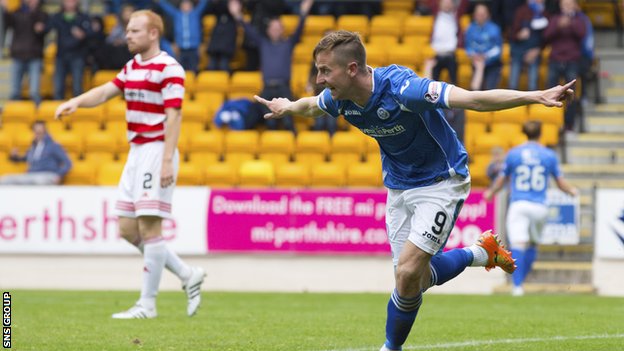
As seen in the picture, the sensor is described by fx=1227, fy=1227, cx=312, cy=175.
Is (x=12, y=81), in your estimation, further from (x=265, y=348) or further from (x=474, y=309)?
(x=265, y=348)

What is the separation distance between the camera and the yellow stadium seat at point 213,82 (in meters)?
21.5

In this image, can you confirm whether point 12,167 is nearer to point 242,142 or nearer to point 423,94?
point 242,142

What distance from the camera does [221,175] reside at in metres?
19.7

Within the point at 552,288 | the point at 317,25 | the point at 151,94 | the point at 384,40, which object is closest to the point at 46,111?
the point at 317,25

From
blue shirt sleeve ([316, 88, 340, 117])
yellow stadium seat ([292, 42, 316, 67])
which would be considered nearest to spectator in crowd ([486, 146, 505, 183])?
yellow stadium seat ([292, 42, 316, 67])

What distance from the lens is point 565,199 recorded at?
16.3m

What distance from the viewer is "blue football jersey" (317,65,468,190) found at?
695 cm

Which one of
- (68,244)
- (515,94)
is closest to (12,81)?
(68,244)

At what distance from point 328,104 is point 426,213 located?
916 millimetres

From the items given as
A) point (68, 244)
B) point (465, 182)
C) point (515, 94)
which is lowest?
point (68, 244)

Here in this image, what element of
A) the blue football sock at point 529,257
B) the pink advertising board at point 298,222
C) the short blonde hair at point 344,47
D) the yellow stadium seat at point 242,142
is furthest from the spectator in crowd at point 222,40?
the short blonde hair at point 344,47

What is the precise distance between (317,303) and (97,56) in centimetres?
1084

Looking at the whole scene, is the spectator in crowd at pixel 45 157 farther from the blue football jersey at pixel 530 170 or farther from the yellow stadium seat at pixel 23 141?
the blue football jersey at pixel 530 170

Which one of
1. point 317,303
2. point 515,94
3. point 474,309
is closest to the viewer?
point 515,94
